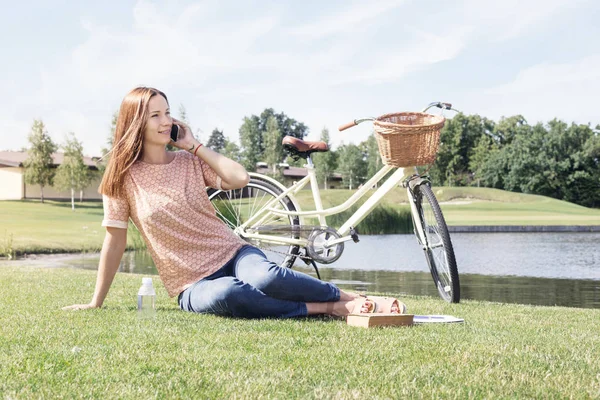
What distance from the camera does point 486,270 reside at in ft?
38.8

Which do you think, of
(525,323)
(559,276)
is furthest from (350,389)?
(559,276)

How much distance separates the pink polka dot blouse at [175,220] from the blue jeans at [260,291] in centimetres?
12

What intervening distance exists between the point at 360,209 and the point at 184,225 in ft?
7.29

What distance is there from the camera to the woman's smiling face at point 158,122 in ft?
12.1

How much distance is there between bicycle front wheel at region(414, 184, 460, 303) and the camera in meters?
5.05

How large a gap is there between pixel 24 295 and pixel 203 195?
72.3 inches

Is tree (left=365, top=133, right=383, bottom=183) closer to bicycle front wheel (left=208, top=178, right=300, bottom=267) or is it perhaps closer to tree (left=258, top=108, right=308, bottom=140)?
tree (left=258, top=108, right=308, bottom=140)

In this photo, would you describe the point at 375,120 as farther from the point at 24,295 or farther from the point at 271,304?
the point at 24,295

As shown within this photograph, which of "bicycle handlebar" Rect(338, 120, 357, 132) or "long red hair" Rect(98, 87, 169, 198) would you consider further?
"bicycle handlebar" Rect(338, 120, 357, 132)

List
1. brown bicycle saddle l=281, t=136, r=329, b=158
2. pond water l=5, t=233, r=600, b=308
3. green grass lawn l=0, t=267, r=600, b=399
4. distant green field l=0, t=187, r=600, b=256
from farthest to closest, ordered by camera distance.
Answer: distant green field l=0, t=187, r=600, b=256, pond water l=5, t=233, r=600, b=308, brown bicycle saddle l=281, t=136, r=329, b=158, green grass lawn l=0, t=267, r=600, b=399

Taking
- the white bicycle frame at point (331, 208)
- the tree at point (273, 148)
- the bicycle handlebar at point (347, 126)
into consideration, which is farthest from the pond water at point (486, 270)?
the tree at point (273, 148)

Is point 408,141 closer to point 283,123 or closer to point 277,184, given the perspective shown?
point 277,184

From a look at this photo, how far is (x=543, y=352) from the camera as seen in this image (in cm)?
286

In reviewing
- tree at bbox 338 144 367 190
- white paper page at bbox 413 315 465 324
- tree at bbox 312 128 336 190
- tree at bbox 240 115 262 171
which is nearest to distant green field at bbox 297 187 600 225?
tree at bbox 338 144 367 190
